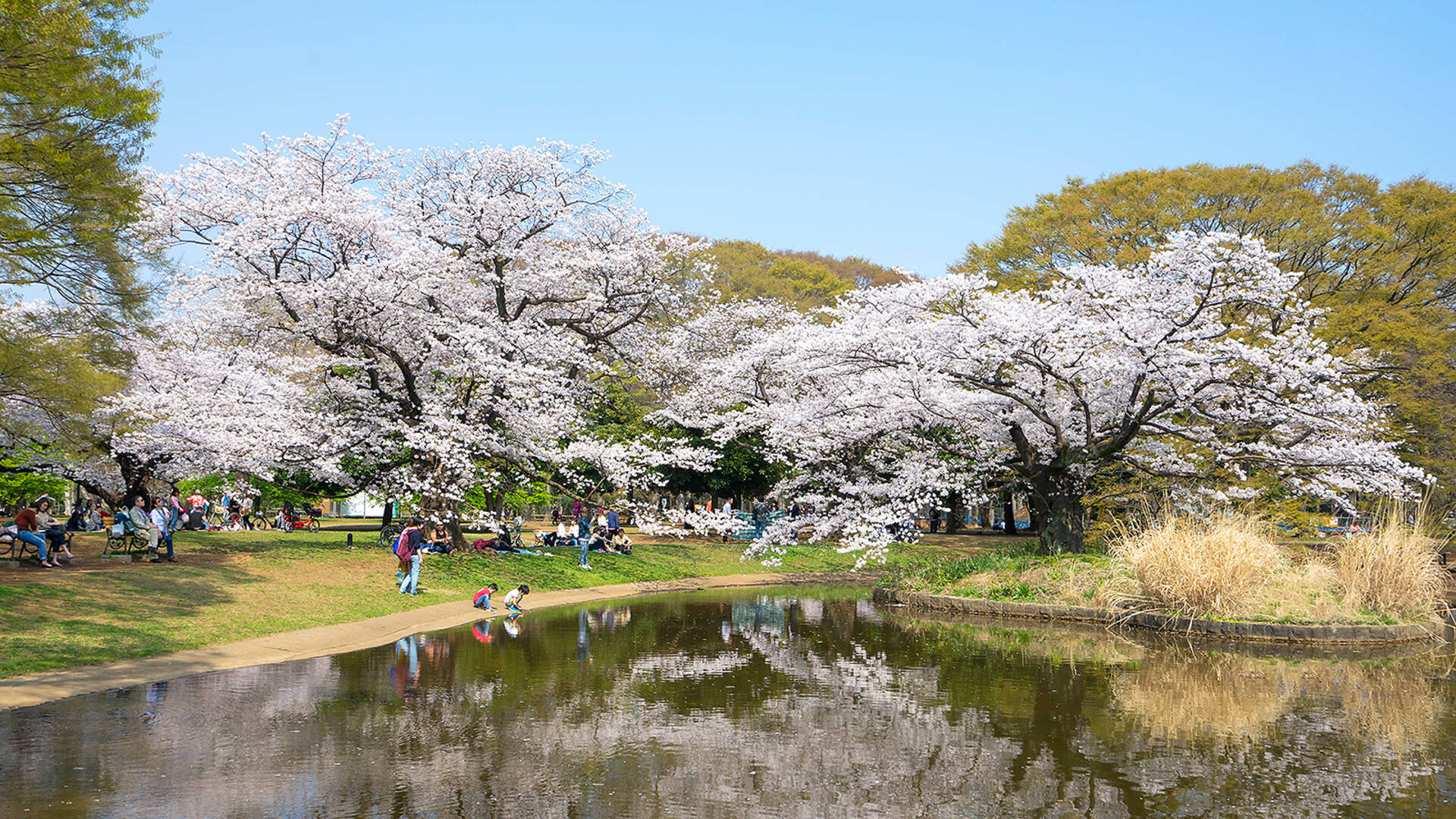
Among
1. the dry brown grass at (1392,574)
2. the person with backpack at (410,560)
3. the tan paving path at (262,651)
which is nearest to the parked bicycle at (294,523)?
the person with backpack at (410,560)

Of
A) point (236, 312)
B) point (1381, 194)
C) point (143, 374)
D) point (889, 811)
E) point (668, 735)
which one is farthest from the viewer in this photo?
point (1381, 194)

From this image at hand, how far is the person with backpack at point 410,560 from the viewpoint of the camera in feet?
64.1

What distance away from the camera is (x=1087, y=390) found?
20.8 metres

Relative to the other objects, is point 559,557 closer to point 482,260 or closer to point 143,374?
point 482,260

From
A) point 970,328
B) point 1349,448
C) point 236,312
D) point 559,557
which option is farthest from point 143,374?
point 1349,448

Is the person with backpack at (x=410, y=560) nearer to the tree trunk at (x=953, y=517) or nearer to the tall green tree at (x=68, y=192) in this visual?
the tall green tree at (x=68, y=192)

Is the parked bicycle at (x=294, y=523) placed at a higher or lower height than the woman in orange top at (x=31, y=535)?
lower

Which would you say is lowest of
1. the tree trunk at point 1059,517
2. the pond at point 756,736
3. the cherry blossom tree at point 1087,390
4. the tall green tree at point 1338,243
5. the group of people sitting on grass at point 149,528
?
the pond at point 756,736

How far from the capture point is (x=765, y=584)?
27078 mm

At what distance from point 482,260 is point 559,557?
853 centimetres

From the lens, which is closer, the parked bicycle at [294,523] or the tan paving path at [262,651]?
the tan paving path at [262,651]

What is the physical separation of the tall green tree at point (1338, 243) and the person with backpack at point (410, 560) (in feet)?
83.2

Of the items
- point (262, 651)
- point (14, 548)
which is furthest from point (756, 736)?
point (14, 548)

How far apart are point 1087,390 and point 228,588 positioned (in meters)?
18.1
